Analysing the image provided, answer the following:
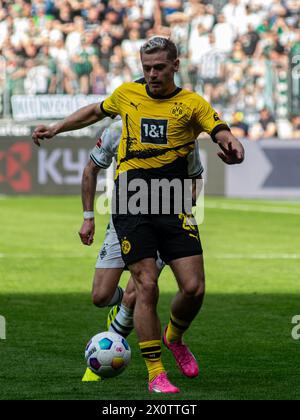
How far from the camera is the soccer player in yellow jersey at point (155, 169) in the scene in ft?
23.6

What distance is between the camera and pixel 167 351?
889 centimetres

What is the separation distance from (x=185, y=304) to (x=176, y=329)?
1.27 feet

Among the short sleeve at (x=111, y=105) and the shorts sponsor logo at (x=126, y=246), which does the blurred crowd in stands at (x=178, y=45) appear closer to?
the short sleeve at (x=111, y=105)

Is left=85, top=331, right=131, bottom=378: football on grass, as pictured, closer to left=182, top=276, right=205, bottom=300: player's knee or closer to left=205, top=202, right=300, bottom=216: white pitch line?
left=182, top=276, right=205, bottom=300: player's knee

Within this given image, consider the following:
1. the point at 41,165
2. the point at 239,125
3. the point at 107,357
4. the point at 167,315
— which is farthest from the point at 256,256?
the point at 239,125

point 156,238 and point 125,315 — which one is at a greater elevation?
point 156,238

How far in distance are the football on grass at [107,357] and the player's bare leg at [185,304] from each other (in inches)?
17.9

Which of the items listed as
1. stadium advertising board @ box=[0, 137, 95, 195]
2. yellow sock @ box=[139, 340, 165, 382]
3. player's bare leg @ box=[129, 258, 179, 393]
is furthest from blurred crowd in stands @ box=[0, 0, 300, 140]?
yellow sock @ box=[139, 340, 165, 382]

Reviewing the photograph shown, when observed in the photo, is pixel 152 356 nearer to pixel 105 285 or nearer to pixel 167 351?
pixel 105 285

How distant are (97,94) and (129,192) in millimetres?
19099

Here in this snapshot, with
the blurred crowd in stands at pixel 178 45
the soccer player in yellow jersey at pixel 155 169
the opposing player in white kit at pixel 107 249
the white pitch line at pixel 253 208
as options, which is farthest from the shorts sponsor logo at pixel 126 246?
the blurred crowd in stands at pixel 178 45

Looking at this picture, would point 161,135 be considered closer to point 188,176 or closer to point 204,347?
point 188,176

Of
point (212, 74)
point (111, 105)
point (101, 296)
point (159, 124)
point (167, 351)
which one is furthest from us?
point (212, 74)

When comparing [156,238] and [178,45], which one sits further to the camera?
[178,45]
